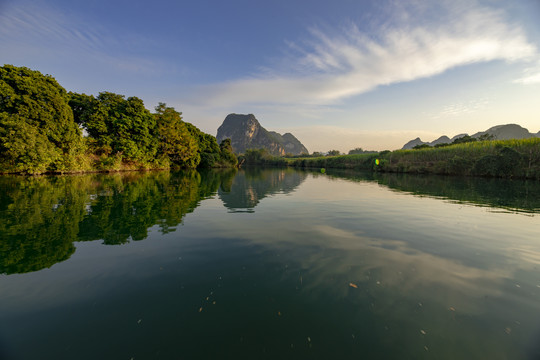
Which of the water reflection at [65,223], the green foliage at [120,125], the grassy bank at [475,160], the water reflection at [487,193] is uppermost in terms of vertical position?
the green foliage at [120,125]

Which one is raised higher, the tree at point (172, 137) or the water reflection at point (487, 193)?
the tree at point (172, 137)

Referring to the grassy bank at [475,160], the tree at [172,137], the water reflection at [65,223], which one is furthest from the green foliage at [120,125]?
the grassy bank at [475,160]

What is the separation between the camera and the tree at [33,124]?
26.3m

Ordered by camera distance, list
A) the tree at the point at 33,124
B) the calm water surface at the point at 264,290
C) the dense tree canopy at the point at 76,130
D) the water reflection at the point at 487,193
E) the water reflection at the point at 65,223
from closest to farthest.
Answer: the calm water surface at the point at 264,290
the water reflection at the point at 65,223
the water reflection at the point at 487,193
the tree at the point at 33,124
the dense tree canopy at the point at 76,130

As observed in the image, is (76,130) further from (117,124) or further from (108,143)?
(117,124)

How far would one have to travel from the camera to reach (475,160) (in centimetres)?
4462

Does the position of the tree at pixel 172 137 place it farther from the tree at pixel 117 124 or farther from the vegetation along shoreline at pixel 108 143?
the tree at pixel 117 124

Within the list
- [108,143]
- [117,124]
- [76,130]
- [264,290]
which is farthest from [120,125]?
[264,290]

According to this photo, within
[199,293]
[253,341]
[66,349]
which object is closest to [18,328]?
[66,349]

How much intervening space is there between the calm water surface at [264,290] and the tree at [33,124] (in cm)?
2622

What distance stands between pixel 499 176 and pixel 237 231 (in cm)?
5931

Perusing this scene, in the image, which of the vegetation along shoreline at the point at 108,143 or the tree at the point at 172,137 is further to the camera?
the tree at the point at 172,137

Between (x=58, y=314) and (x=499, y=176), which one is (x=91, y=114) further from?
(x=499, y=176)

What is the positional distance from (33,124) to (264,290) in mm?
41121
